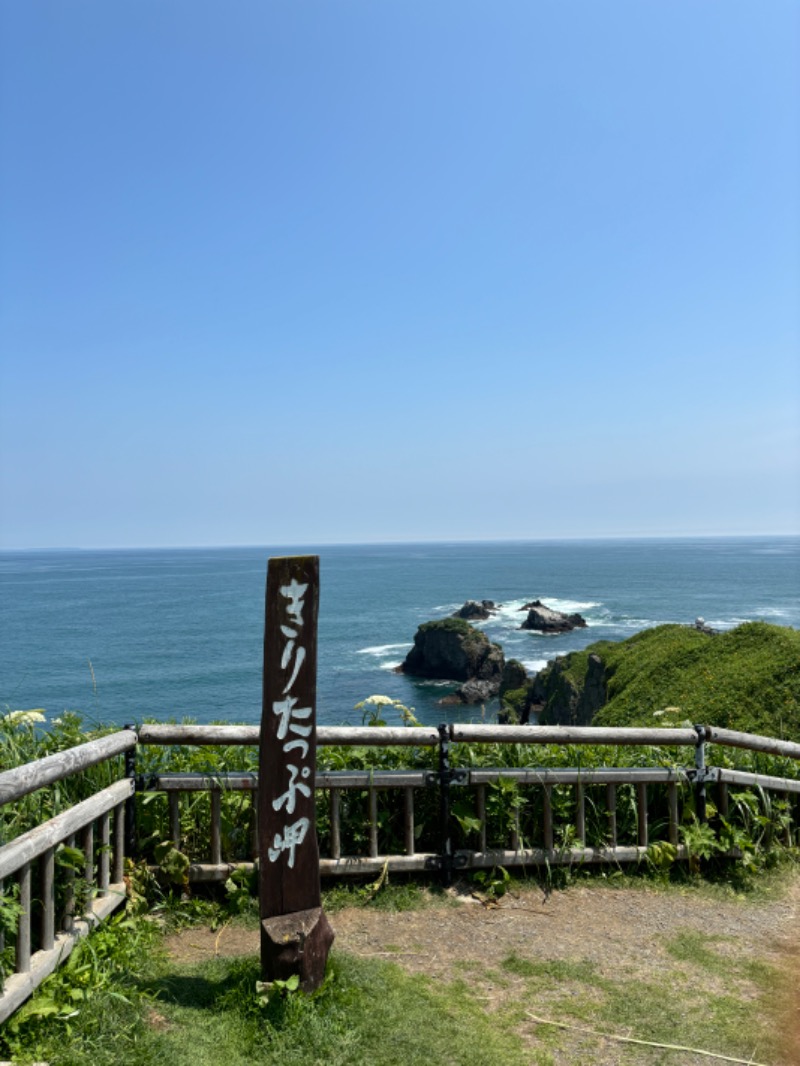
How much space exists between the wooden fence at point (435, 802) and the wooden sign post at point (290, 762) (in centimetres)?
111

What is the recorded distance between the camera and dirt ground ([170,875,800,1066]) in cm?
461

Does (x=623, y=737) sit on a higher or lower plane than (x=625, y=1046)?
higher

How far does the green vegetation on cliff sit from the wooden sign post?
15.0 feet

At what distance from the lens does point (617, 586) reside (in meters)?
132

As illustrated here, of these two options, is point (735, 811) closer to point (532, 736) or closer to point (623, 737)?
point (623, 737)

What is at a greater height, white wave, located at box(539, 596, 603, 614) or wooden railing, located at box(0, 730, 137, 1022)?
wooden railing, located at box(0, 730, 137, 1022)

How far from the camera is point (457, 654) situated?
5384 cm

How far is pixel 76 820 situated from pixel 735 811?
5022 mm

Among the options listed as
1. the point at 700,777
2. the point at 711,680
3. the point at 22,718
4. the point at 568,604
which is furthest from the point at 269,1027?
the point at 568,604

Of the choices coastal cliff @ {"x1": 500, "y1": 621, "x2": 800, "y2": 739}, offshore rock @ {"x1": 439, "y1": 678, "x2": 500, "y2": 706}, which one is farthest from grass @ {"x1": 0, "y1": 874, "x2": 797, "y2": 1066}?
offshore rock @ {"x1": 439, "y1": 678, "x2": 500, "y2": 706}

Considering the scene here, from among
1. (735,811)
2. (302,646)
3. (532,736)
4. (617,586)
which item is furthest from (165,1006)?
(617,586)

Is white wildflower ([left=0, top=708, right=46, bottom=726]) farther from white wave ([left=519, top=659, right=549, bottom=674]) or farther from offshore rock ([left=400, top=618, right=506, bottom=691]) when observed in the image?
white wave ([left=519, top=659, right=549, bottom=674])

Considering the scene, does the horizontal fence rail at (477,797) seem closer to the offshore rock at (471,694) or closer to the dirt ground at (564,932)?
the dirt ground at (564,932)

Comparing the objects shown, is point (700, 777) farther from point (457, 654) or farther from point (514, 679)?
point (457, 654)
